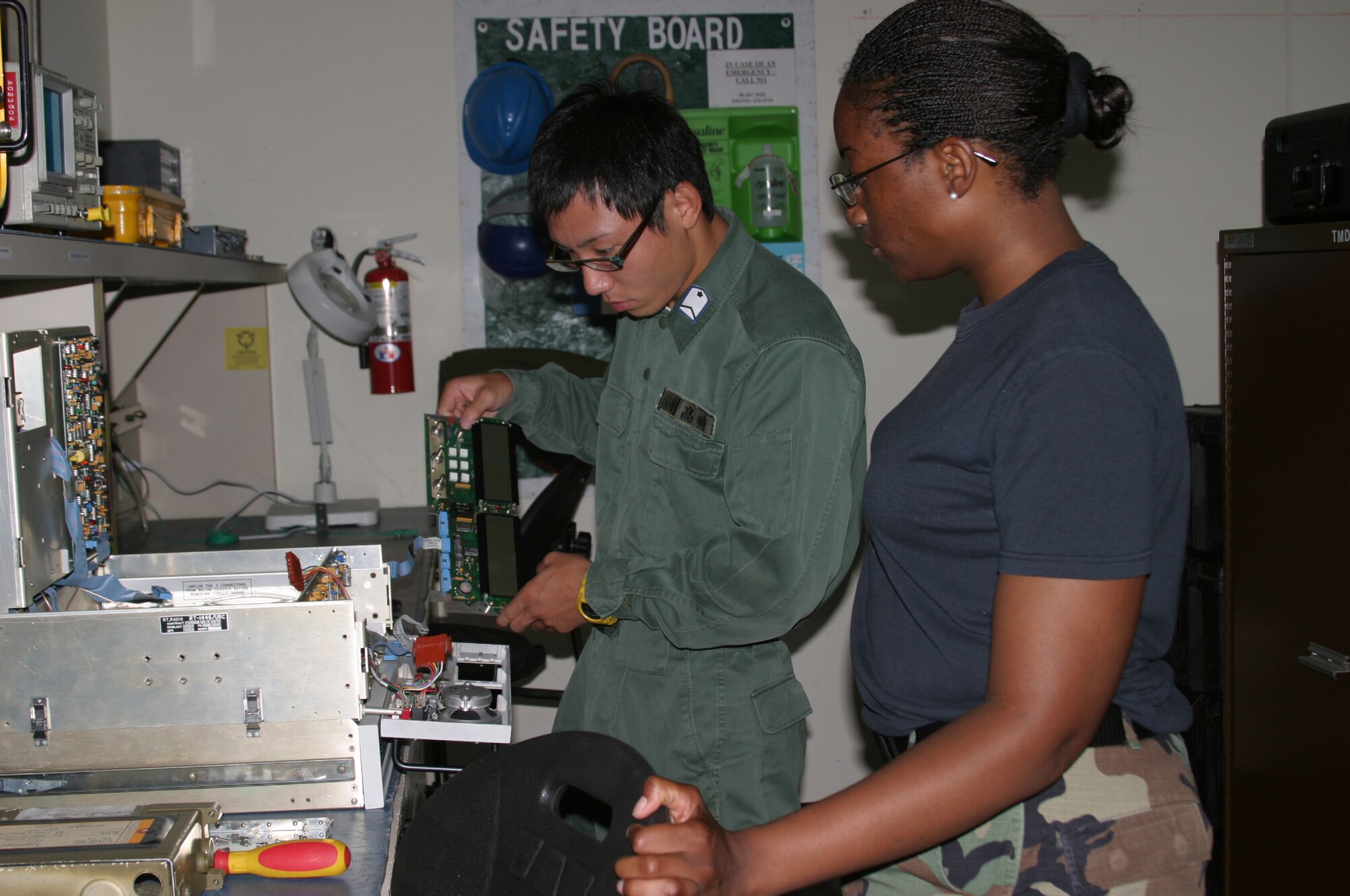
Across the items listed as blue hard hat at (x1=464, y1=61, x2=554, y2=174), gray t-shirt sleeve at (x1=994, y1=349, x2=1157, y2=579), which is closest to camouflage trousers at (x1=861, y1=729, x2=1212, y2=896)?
gray t-shirt sleeve at (x1=994, y1=349, x2=1157, y2=579)

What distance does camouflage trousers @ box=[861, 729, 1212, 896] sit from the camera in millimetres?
906

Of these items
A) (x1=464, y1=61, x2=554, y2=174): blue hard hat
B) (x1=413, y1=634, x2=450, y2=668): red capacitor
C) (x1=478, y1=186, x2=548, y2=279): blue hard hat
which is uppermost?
(x1=464, y1=61, x2=554, y2=174): blue hard hat

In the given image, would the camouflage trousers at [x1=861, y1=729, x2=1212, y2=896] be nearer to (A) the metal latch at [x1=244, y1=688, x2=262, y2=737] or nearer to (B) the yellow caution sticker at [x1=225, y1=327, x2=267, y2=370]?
(A) the metal latch at [x1=244, y1=688, x2=262, y2=737]

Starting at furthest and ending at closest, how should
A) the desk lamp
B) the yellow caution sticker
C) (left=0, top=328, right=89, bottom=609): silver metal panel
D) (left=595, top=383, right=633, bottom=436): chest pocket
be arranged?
the yellow caution sticker → the desk lamp → (left=595, top=383, right=633, bottom=436): chest pocket → (left=0, top=328, right=89, bottom=609): silver metal panel

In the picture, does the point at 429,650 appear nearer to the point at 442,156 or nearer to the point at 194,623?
the point at 194,623

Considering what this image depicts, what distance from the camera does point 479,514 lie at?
5.58 ft

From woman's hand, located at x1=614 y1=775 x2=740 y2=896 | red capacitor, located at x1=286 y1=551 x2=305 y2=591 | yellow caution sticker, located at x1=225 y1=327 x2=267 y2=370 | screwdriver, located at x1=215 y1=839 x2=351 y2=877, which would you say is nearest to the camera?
woman's hand, located at x1=614 y1=775 x2=740 y2=896

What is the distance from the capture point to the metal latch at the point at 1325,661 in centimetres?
191

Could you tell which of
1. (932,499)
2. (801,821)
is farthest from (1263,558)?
(801,821)

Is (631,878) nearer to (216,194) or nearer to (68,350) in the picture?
(68,350)

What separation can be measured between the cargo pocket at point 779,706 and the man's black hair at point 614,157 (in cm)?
68

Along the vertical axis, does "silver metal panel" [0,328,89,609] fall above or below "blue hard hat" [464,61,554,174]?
below

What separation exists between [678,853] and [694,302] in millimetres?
944

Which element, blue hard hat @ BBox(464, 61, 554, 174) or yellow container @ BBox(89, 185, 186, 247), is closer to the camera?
yellow container @ BBox(89, 185, 186, 247)
